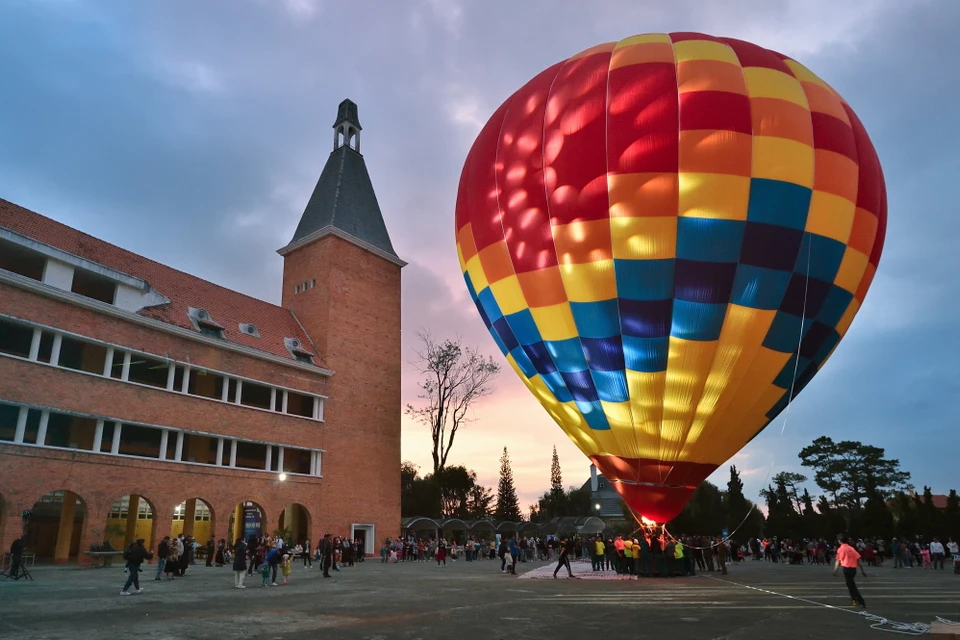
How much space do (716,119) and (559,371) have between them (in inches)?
237

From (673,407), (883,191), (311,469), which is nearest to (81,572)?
(311,469)

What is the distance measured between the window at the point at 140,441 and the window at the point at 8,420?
12.2 feet

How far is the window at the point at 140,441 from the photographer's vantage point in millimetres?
27266

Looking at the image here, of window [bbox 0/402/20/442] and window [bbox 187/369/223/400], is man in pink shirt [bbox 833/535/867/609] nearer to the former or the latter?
window [bbox 0/402/20/442]

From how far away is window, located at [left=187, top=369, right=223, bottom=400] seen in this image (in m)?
30.6

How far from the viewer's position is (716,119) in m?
12.6

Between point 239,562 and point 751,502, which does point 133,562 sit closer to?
point 239,562

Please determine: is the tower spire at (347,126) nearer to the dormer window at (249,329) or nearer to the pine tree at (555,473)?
the dormer window at (249,329)

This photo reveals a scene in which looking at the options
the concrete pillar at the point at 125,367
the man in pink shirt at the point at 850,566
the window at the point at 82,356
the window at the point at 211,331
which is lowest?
the man in pink shirt at the point at 850,566

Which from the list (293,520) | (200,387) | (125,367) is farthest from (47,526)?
(125,367)

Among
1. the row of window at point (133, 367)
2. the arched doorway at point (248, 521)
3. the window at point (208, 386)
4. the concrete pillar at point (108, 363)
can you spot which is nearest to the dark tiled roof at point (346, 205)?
the row of window at point (133, 367)

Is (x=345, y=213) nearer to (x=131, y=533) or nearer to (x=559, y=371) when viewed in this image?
(x=131, y=533)

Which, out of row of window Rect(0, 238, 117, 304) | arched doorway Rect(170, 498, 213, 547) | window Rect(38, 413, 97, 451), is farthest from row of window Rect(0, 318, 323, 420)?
arched doorway Rect(170, 498, 213, 547)

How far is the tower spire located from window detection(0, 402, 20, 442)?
25737 mm
